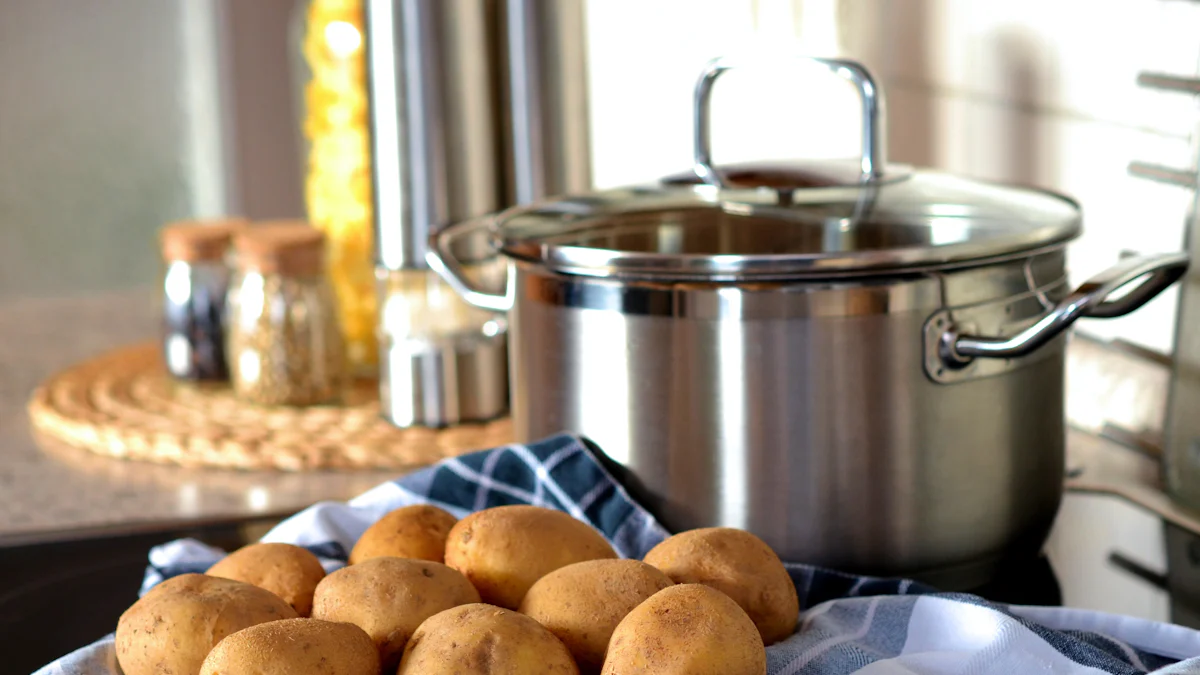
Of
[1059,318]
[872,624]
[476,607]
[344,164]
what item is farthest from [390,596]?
[344,164]

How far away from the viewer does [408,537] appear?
531mm

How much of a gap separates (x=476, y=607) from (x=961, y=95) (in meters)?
0.64

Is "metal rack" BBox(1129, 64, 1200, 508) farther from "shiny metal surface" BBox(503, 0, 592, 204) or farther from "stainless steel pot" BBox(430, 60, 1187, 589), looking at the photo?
"shiny metal surface" BBox(503, 0, 592, 204)

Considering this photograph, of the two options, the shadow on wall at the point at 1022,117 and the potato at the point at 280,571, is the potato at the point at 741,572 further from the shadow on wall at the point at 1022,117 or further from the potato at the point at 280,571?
the shadow on wall at the point at 1022,117

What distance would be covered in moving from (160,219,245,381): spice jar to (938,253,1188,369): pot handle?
27.7 inches

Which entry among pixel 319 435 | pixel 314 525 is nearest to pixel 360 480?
pixel 319 435

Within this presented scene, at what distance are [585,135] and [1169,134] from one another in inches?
16.4

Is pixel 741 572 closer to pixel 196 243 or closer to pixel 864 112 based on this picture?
pixel 864 112

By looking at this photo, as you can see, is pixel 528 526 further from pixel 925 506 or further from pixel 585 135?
pixel 585 135

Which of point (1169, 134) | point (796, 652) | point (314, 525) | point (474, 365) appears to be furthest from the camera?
point (474, 365)

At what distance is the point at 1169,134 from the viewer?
0.74 metres

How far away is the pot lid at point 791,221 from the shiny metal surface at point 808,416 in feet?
0.04

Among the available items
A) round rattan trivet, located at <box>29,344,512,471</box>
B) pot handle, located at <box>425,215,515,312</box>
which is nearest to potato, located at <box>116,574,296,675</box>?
pot handle, located at <box>425,215,515,312</box>

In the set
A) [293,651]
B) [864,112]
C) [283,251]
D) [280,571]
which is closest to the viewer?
[293,651]
